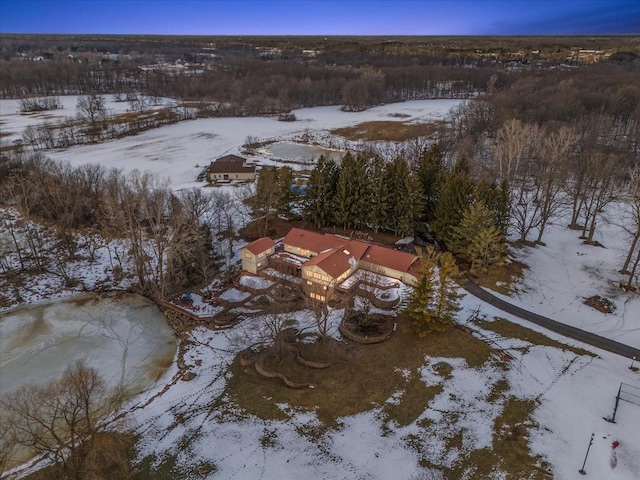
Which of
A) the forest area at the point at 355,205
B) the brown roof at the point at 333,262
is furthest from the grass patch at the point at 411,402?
the brown roof at the point at 333,262

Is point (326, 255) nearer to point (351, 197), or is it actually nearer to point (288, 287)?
point (288, 287)

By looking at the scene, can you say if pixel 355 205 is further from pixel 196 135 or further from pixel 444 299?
pixel 196 135

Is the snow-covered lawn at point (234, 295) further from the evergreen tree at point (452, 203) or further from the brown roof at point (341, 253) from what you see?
the evergreen tree at point (452, 203)

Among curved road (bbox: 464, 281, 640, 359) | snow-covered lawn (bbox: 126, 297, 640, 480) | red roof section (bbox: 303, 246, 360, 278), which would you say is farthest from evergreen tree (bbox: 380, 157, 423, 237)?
snow-covered lawn (bbox: 126, 297, 640, 480)

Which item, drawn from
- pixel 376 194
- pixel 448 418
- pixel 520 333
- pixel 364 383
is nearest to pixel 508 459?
pixel 448 418

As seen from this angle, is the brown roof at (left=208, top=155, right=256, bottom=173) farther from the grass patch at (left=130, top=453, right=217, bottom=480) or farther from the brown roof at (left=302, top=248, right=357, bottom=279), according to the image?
the grass patch at (left=130, top=453, right=217, bottom=480)

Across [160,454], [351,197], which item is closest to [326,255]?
[351,197]
